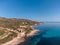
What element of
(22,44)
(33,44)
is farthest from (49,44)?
(22,44)

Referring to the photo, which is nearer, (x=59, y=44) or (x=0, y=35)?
(x=59, y=44)

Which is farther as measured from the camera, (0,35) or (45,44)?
(0,35)

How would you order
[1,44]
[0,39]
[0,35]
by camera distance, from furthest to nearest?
[0,35] < [0,39] < [1,44]

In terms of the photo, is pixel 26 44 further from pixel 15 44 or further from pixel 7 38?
pixel 7 38

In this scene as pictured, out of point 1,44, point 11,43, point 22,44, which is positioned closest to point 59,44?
point 22,44

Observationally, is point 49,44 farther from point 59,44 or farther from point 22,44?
point 22,44

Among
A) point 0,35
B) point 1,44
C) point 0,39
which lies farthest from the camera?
point 0,35

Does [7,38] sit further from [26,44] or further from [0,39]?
[26,44]
